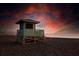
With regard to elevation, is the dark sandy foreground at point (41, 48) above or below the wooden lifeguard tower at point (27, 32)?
below

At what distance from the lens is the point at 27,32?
3541mm

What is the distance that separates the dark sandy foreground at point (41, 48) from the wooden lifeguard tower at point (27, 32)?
0.10 meters

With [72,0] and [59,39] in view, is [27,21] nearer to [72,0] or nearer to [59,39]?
[59,39]

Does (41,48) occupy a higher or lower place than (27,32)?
lower

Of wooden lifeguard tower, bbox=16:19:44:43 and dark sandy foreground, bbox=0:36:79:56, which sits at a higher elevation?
wooden lifeguard tower, bbox=16:19:44:43

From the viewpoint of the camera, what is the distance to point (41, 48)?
3.52 m

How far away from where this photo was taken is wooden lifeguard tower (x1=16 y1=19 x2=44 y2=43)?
3512mm

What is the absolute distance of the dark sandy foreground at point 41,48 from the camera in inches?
137

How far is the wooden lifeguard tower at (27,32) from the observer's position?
3.51 m

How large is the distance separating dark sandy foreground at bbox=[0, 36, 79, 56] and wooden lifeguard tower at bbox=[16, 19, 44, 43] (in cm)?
10

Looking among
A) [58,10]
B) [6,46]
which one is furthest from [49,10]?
[6,46]

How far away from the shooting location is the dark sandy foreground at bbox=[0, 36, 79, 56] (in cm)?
349

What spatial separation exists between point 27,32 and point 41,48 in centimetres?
37

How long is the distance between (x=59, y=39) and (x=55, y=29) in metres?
0.19
